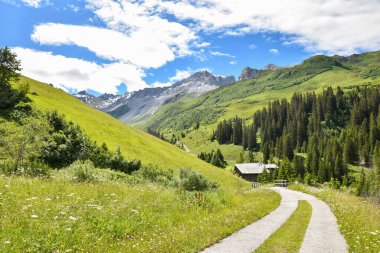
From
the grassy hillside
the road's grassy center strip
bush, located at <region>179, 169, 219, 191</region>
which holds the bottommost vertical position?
bush, located at <region>179, 169, 219, 191</region>

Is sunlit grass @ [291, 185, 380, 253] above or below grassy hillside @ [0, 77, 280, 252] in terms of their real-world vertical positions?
below

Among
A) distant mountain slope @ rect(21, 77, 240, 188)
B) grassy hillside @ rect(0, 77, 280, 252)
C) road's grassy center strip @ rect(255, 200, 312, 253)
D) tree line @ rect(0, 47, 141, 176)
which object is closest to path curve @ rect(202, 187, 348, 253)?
road's grassy center strip @ rect(255, 200, 312, 253)

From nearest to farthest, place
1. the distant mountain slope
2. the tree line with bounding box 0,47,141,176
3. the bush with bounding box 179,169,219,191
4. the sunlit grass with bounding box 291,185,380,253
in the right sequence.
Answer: the sunlit grass with bounding box 291,185,380,253 < the tree line with bounding box 0,47,141,176 < the bush with bounding box 179,169,219,191 < the distant mountain slope

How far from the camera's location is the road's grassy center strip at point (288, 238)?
43.8 feet

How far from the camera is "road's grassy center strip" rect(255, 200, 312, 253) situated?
43.8 ft

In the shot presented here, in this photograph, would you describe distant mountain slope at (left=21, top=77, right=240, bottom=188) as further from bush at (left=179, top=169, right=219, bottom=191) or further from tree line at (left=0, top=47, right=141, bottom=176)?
bush at (left=179, top=169, right=219, bottom=191)

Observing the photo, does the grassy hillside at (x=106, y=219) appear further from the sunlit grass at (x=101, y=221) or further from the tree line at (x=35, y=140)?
the tree line at (x=35, y=140)

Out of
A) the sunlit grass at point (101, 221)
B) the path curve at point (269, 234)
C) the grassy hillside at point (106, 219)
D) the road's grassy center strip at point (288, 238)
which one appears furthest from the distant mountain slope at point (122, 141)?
the path curve at point (269, 234)

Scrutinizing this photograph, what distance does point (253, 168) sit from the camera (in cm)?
15875

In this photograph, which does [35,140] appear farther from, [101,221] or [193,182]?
[101,221]

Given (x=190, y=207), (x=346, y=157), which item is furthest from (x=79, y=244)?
(x=346, y=157)

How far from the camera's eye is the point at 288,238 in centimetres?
1566

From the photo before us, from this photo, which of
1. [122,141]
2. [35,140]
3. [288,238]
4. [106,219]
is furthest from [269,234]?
[122,141]

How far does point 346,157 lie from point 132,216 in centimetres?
19104
